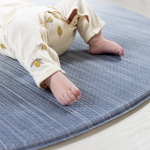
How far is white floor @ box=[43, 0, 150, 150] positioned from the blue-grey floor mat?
14 millimetres

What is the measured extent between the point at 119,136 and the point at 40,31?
0.40m

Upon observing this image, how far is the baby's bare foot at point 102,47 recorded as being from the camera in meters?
0.87

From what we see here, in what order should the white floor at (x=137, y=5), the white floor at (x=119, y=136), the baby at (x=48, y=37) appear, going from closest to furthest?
1. the white floor at (x=119, y=136)
2. the baby at (x=48, y=37)
3. the white floor at (x=137, y=5)

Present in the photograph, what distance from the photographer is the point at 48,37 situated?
2.58ft

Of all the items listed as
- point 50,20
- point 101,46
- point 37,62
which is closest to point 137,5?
point 101,46

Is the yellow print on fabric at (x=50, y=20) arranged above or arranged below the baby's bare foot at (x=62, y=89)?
above

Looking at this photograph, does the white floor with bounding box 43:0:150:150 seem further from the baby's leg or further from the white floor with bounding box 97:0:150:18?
the white floor with bounding box 97:0:150:18

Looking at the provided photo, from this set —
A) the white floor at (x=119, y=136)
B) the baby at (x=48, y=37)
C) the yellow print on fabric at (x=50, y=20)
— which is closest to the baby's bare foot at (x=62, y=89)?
the baby at (x=48, y=37)

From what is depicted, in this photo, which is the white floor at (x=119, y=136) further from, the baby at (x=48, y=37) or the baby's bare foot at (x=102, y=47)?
the baby's bare foot at (x=102, y=47)

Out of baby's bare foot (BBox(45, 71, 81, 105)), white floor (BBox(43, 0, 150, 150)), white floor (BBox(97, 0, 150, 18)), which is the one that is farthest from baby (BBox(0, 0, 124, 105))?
white floor (BBox(97, 0, 150, 18))

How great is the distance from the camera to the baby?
24.4 inches

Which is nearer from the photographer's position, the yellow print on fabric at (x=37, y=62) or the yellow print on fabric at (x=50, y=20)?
the yellow print on fabric at (x=37, y=62)

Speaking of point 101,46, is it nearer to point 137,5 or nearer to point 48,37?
point 48,37

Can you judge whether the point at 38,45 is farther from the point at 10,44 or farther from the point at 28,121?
the point at 28,121
